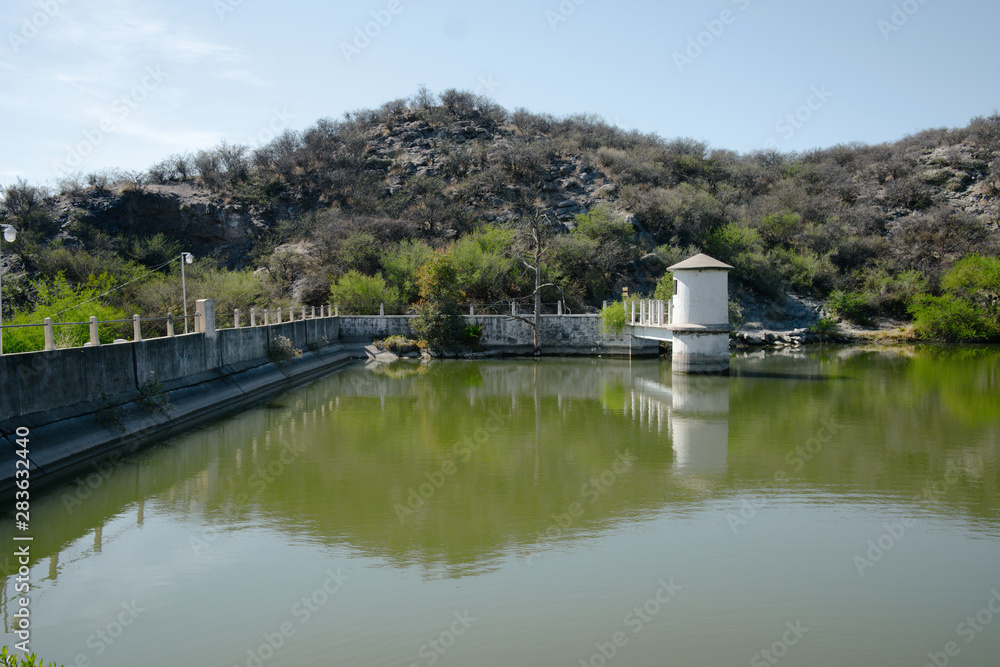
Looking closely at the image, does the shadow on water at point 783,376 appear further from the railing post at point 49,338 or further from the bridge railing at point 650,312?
the railing post at point 49,338

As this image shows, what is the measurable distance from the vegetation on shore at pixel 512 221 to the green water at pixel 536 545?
57.3ft

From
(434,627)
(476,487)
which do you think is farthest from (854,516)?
(434,627)

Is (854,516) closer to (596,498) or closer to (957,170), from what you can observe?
(596,498)

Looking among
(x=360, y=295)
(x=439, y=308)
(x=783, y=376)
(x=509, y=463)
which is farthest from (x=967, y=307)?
(x=509, y=463)

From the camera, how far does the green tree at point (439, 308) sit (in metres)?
33.3

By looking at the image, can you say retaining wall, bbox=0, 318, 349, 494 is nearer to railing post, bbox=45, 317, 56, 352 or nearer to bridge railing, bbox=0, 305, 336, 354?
railing post, bbox=45, 317, 56, 352

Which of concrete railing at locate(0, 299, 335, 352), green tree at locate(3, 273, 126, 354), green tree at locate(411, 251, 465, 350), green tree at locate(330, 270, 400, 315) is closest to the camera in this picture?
concrete railing at locate(0, 299, 335, 352)

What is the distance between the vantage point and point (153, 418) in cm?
1595

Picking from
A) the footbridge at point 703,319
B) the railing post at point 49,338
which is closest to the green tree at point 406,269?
the footbridge at point 703,319

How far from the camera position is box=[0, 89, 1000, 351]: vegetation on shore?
38750 millimetres

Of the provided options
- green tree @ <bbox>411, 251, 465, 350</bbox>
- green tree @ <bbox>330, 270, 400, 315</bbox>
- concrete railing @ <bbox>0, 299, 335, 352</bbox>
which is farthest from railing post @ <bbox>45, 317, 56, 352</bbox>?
green tree @ <bbox>330, 270, 400, 315</bbox>

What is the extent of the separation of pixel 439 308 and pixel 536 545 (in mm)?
25235

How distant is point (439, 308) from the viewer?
33.4 metres

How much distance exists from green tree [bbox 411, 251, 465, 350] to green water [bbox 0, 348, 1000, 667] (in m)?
16.3
